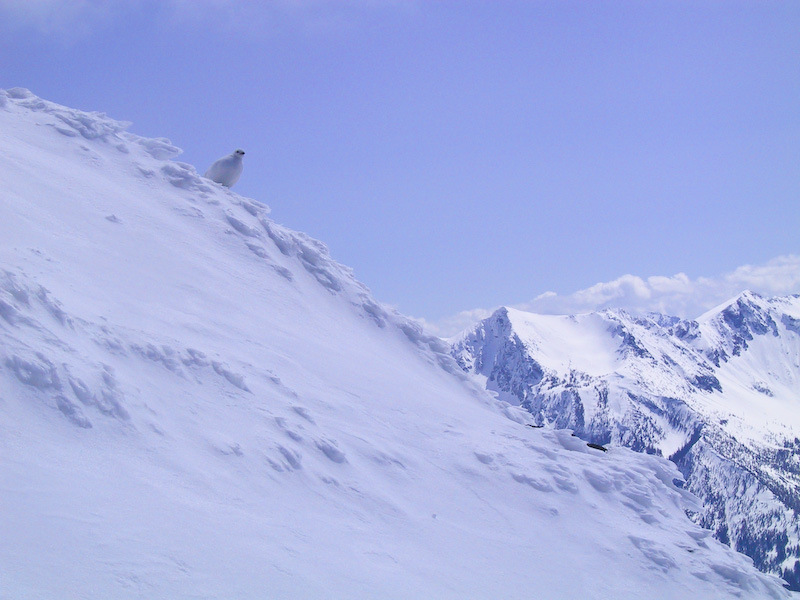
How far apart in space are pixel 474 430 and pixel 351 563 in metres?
8.32

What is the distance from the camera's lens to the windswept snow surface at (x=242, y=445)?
8.97 metres

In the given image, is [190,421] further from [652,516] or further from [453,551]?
[652,516]

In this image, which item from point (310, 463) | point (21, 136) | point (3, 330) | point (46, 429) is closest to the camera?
point (46, 429)

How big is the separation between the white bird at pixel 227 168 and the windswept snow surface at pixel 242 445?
95.5 inches

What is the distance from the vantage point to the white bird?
26.4 meters

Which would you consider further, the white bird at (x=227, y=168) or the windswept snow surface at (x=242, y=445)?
the white bird at (x=227, y=168)

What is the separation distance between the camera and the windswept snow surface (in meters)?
8.97

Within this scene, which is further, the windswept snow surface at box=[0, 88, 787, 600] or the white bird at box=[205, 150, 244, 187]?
the white bird at box=[205, 150, 244, 187]

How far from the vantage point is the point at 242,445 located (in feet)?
40.4

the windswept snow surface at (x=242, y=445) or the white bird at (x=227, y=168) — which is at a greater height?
the white bird at (x=227, y=168)

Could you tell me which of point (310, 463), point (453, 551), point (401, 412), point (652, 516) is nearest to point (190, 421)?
point (310, 463)

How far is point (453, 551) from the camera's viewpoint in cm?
1255

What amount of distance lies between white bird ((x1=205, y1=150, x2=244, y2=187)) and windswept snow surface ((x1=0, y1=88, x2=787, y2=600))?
7.96 feet

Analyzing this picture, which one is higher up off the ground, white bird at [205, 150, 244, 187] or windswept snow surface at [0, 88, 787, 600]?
white bird at [205, 150, 244, 187]
